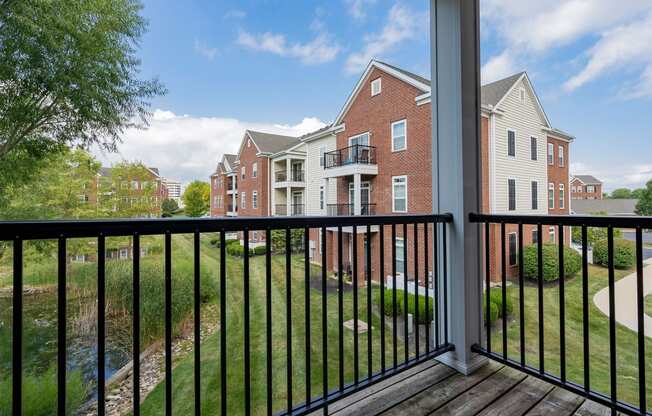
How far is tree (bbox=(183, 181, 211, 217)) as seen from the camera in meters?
1.48

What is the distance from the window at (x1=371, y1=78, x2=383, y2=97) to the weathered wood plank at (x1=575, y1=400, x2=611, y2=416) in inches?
83.2

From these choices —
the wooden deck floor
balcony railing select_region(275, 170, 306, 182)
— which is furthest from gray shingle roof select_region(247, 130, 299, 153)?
the wooden deck floor

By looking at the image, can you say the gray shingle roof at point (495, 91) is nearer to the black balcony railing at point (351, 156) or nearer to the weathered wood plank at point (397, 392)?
the black balcony railing at point (351, 156)

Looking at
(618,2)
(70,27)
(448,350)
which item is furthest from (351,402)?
(618,2)

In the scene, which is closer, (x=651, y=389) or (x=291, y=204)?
(x=651, y=389)

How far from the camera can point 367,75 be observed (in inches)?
86.7

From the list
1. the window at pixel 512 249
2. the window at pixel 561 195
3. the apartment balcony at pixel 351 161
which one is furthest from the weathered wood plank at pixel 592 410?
the apartment balcony at pixel 351 161

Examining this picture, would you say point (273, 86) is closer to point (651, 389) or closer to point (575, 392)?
point (575, 392)

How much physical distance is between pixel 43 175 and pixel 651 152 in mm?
2804

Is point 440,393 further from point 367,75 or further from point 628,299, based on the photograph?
point 367,75

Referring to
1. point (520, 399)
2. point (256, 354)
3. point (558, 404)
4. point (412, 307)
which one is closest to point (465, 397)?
point (520, 399)

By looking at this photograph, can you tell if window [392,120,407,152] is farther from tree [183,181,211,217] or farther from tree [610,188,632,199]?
tree [183,181,211,217]

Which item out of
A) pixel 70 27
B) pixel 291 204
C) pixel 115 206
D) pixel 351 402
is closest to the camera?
pixel 70 27

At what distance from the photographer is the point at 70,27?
127 centimetres
